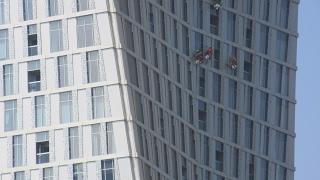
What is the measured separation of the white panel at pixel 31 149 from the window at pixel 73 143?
12.3 feet

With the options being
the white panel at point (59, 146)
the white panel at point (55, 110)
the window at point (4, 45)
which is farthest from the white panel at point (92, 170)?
the window at point (4, 45)

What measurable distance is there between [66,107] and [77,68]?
382 cm

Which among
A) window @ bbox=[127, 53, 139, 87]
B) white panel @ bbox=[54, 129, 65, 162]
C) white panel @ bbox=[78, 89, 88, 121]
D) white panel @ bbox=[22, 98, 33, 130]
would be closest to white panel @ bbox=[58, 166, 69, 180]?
white panel @ bbox=[54, 129, 65, 162]

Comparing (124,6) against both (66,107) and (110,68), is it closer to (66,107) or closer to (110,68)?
(110,68)

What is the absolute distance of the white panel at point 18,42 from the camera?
197 metres

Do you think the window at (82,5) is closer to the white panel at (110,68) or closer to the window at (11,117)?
the white panel at (110,68)

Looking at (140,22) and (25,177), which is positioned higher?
(140,22)

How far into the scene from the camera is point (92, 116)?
7598 inches

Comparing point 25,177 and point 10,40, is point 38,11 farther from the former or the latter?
point 25,177

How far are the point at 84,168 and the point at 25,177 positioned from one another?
6059mm

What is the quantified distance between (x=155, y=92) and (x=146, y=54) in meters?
3.76

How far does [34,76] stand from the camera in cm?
19612

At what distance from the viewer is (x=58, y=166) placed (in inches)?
7608

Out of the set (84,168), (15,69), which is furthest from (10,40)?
(84,168)
